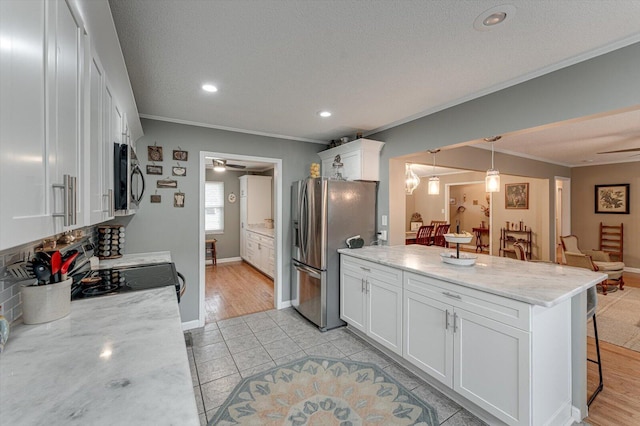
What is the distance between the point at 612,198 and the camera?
20.2ft

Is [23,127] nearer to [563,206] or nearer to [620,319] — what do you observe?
[620,319]

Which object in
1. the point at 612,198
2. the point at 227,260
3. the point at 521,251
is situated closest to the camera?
the point at 521,251

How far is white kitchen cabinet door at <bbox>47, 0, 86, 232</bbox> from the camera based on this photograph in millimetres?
788

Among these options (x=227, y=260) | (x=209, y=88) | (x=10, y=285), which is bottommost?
(x=227, y=260)

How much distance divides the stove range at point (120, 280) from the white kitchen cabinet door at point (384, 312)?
1.74 metres

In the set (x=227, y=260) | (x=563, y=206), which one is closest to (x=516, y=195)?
(x=563, y=206)

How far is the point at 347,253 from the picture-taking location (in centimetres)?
319

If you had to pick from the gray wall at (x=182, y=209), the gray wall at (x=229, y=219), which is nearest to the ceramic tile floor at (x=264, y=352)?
the gray wall at (x=182, y=209)

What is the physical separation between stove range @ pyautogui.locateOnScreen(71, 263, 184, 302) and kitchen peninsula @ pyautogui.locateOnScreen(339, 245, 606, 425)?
184cm

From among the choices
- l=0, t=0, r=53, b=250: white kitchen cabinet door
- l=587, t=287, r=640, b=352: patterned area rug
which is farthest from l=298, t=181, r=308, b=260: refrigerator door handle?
l=587, t=287, r=640, b=352: patterned area rug

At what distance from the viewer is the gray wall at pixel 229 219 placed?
6.89 m

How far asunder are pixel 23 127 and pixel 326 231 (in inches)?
109

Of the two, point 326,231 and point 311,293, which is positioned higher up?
point 326,231

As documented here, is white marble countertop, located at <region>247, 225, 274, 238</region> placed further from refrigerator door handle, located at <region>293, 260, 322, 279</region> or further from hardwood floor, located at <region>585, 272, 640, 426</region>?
hardwood floor, located at <region>585, 272, 640, 426</region>
